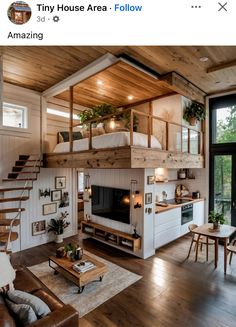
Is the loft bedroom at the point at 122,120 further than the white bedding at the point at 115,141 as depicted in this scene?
Yes

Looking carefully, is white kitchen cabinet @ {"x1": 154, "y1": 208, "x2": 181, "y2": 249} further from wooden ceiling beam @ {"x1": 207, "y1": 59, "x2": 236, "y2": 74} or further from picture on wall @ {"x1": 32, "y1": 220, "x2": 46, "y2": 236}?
wooden ceiling beam @ {"x1": 207, "y1": 59, "x2": 236, "y2": 74}

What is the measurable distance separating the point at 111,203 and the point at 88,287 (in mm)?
2234

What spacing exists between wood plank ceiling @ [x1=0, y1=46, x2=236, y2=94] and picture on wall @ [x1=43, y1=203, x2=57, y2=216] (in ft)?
11.0

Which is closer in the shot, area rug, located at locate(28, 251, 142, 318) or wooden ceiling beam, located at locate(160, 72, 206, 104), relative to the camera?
area rug, located at locate(28, 251, 142, 318)

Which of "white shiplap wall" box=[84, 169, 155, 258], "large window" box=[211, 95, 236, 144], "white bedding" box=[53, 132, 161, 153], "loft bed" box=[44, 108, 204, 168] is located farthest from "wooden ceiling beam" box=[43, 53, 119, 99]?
"large window" box=[211, 95, 236, 144]

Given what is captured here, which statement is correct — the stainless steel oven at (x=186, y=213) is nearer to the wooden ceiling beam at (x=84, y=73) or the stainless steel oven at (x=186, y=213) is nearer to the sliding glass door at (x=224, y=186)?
the sliding glass door at (x=224, y=186)

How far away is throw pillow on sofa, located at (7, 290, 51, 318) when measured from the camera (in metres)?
2.04

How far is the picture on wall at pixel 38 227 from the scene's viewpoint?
5559 mm

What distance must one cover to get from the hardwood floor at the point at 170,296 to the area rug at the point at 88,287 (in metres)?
0.13

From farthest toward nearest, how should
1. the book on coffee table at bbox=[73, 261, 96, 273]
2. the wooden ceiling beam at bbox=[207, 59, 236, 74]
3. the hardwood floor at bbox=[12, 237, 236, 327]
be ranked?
the wooden ceiling beam at bbox=[207, 59, 236, 74]
the book on coffee table at bbox=[73, 261, 96, 273]
the hardwood floor at bbox=[12, 237, 236, 327]

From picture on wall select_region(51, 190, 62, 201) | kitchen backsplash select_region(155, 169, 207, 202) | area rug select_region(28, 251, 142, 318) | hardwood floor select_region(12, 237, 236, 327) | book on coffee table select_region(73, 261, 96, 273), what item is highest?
kitchen backsplash select_region(155, 169, 207, 202)

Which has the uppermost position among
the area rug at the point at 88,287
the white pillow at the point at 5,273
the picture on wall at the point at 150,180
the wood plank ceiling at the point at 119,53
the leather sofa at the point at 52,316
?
the wood plank ceiling at the point at 119,53

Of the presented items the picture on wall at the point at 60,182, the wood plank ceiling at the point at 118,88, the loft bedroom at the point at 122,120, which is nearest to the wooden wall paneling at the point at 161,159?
the loft bedroom at the point at 122,120

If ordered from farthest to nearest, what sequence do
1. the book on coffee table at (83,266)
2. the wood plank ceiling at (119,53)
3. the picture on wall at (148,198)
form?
the picture on wall at (148,198) < the wood plank ceiling at (119,53) < the book on coffee table at (83,266)
